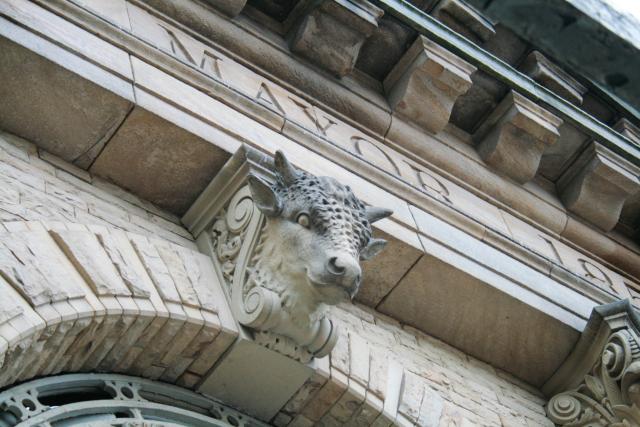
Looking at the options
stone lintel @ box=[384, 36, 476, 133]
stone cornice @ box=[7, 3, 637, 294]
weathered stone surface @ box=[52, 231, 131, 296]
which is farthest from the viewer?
stone lintel @ box=[384, 36, 476, 133]

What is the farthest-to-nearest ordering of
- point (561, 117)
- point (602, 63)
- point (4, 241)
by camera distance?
1. point (602, 63)
2. point (561, 117)
3. point (4, 241)

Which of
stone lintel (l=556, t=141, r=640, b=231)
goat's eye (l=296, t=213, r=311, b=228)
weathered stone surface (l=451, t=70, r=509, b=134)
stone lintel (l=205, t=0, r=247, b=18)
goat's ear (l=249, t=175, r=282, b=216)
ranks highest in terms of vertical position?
stone lintel (l=205, t=0, r=247, b=18)

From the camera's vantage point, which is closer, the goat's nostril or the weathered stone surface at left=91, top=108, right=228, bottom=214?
the goat's nostril

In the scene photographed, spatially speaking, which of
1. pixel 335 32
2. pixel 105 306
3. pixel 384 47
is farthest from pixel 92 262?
pixel 384 47

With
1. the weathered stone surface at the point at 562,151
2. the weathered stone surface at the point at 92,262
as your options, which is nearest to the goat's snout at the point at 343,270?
the weathered stone surface at the point at 92,262

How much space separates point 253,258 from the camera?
233 inches

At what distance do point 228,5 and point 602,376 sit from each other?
3.21 meters

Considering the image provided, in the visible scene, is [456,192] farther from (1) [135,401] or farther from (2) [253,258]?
(1) [135,401]

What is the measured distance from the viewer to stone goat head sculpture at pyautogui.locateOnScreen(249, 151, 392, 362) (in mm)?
5523

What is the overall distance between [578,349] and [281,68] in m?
2.54

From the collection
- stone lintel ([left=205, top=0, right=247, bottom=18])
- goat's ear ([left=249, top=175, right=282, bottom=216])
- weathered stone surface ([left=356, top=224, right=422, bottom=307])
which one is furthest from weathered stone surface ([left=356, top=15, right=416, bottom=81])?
goat's ear ([left=249, top=175, right=282, bottom=216])

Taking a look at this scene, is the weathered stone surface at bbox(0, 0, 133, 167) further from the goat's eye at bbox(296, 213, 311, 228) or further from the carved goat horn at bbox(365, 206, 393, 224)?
the carved goat horn at bbox(365, 206, 393, 224)

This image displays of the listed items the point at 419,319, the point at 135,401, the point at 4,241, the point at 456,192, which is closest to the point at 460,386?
the point at 419,319

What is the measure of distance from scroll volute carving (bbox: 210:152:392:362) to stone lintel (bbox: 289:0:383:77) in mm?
1942
